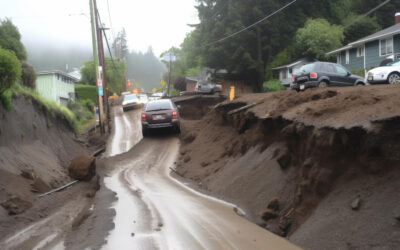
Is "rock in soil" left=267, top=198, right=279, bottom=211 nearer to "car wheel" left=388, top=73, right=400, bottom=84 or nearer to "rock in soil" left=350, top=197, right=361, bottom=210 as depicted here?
"rock in soil" left=350, top=197, right=361, bottom=210

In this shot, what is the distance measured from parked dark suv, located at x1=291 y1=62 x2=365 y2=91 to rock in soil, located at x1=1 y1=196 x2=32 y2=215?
12051 mm

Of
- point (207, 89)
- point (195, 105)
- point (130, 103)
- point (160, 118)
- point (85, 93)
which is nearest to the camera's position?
point (160, 118)

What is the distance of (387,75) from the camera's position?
16.7 m

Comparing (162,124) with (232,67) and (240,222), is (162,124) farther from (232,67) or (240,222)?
(232,67)

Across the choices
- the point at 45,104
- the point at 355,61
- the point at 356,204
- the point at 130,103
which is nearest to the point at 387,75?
the point at 356,204

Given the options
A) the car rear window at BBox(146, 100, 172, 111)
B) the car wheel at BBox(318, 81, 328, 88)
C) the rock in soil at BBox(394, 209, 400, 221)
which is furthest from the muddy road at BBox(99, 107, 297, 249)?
the car wheel at BBox(318, 81, 328, 88)

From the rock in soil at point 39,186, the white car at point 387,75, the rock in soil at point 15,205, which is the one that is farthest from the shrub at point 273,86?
the rock in soil at point 15,205

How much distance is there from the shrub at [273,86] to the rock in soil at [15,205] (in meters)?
32.0

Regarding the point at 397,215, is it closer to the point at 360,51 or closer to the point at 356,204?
the point at 356,204

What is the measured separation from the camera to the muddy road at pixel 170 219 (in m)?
5.66

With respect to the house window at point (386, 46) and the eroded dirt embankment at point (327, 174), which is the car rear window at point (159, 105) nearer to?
the eroded dirt embankment at point (327, 174)

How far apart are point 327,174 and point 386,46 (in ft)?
94.7

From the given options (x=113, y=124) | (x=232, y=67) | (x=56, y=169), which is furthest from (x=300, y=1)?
(x=56, y=169)

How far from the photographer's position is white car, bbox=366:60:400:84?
16.5 meters
